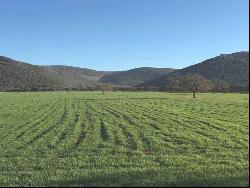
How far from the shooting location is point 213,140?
25.6 metres

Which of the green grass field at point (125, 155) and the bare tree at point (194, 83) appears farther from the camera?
the bare tree at point (194, 83)

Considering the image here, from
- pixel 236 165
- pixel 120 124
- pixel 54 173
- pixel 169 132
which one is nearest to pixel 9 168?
pixel 54 173

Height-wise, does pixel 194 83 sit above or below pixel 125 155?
above

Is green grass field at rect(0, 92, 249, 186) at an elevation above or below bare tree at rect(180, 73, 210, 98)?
below

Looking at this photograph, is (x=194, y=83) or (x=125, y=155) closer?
(x=125, y=155)

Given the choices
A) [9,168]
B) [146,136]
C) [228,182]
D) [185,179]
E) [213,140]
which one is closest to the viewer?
[228,182]

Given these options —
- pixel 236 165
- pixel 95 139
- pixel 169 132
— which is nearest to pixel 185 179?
pixel 236 165

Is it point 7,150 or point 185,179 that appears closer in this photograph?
point 185,179

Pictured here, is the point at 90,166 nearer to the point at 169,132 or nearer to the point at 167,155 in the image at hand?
the point at 167,155

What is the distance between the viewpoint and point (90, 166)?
1797cm

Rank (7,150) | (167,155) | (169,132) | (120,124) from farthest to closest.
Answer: (120,124) < (169,132) < (7,150) < (167,155)

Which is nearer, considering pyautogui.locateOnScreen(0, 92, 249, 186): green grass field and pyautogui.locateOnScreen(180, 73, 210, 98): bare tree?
pyautogui.locateOnScreen(0, 92, 249, 186): green grass field

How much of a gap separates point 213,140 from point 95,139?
244 inches

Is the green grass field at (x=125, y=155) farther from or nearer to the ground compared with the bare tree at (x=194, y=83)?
nearer to the ground
